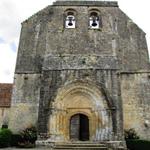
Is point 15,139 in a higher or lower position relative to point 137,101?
lower

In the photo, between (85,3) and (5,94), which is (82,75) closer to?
(85,3)

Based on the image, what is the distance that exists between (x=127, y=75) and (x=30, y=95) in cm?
663

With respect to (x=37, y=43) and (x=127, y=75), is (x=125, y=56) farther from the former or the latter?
(x=37, y=43)

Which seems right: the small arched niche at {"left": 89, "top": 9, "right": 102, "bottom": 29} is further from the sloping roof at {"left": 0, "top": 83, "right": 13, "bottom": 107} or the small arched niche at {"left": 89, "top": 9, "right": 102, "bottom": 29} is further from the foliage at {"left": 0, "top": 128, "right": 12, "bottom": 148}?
the sloping roof at {"left": 0, "top": 83, "right": 13, "bottom": 107}

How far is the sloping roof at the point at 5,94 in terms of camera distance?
27.8 meters

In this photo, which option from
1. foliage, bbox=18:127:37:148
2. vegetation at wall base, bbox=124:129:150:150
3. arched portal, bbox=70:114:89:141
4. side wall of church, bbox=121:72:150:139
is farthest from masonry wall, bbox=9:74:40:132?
vegetation at wall base, bbox=124:129:150:150

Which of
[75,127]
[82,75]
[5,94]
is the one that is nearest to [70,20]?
[82,75]

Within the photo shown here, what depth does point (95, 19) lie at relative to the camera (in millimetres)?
20000

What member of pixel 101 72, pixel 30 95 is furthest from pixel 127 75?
pixel 30 95

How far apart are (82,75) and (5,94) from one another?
1498cm

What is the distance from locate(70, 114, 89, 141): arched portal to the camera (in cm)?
1858

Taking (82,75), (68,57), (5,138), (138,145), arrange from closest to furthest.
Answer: (5,138) → (138,145) → (82,75) → (68,57)

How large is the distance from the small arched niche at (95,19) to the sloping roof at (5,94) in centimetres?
1325

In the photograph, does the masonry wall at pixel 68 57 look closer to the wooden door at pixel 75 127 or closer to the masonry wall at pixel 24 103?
the masonry wall at pixel 24 103
